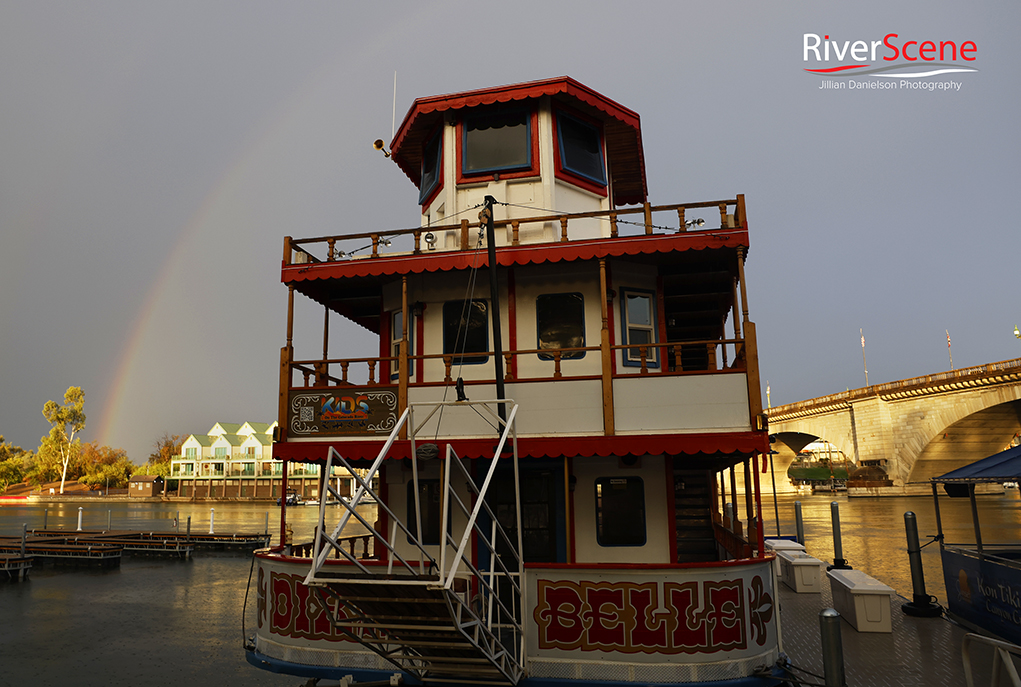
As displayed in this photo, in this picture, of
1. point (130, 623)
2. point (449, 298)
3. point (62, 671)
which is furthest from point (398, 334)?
point (130, 623)

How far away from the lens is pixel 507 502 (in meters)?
11.7

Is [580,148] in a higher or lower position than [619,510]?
higher

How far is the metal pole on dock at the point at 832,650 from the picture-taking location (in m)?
7.52

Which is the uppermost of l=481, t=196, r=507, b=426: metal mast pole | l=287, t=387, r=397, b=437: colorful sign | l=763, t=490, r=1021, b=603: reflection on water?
l=481, t=196, r=507, b=426: metal mast pole

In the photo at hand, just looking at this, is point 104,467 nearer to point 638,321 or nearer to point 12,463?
point 12,463

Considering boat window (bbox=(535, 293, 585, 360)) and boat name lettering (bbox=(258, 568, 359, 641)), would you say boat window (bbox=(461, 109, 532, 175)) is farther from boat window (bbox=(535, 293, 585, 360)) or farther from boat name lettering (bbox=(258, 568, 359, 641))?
boat name lettering (bbox=(258, 568, 359, 641))

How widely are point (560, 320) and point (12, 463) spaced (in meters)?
146

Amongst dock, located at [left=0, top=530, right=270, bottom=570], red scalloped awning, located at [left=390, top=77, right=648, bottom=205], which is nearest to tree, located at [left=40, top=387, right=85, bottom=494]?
dock, located at [left=0, top=530, right=270, bottom=570]

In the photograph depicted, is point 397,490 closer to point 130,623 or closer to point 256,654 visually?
point 256,654

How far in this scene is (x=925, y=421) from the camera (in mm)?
61656

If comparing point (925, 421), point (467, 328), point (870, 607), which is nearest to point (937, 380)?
point (925, 421)

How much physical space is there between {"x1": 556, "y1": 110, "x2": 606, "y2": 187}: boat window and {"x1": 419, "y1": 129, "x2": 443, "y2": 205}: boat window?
2685mm

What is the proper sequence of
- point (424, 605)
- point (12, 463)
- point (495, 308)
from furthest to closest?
point (12, 463)
point (495, 308)
point (424, 605)

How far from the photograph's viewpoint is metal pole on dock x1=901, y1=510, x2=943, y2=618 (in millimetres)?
13812
